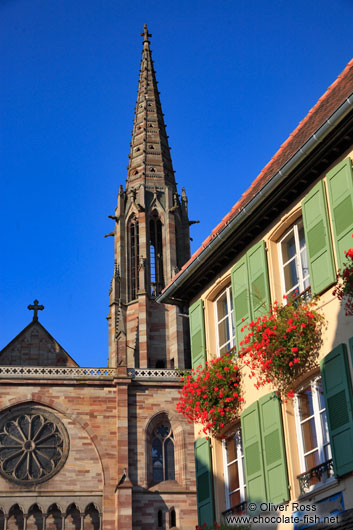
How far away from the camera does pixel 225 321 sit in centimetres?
1664

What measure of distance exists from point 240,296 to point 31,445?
1824 centimetres

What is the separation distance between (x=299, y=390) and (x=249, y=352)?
1.36 meters

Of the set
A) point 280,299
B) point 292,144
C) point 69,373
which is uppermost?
point 69,373

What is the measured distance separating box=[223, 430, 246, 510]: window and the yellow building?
0.02 m

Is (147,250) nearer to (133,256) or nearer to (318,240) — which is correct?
(133,256)

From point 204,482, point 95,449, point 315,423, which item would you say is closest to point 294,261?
point 315,423

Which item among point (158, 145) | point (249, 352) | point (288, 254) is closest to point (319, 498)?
point (249, 352)

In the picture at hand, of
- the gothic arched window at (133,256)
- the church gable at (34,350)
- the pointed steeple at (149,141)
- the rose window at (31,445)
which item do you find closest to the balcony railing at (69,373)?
the rose window at (31,445)

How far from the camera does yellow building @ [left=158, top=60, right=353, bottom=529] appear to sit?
12.2 m

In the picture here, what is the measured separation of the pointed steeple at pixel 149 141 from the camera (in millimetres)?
44625

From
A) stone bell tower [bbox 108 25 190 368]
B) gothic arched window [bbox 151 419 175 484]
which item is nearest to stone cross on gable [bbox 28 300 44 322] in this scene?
stone bell tower [bbox 108 25 190 368]

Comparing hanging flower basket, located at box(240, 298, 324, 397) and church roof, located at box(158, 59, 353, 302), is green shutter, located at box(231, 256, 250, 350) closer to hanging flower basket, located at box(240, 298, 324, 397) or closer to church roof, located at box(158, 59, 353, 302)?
church roof, located at box(158, 59, 353, 302)

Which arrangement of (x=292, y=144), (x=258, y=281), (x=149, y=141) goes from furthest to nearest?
(x=149, y=141) < (x=292, y=144) < (x=258, y=281)

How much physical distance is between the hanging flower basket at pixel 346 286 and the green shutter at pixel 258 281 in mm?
2325
